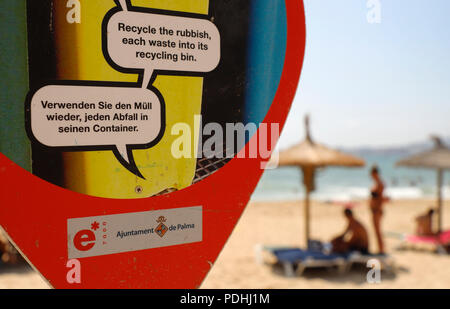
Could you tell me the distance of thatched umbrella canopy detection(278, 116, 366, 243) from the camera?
23.6 ft

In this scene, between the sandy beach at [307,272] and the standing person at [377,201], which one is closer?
the sandy beach at [307,272]

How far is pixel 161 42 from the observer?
114 cm

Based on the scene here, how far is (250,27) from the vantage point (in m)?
1.25

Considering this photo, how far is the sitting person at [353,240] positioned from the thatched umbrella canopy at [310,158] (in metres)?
0.89

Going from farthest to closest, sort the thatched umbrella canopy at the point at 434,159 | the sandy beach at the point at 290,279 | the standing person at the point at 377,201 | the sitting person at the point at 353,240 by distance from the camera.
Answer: the thatched umbrella canopy at the point at 434,159
the standing person at the point at 377,201
the sitting person at the point at 353,240
the sandy beach at the point at 290,279

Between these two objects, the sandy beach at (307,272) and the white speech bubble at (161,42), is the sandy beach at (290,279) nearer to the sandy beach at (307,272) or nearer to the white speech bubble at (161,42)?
the sandy beach at (307,272)

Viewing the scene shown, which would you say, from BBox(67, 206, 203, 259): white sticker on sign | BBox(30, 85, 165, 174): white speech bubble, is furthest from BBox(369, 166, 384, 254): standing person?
BBox(30, 85, 165, 174): white speech bubble

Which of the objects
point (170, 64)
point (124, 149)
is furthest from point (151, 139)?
point (170, 64)

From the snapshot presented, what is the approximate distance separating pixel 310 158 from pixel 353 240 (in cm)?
149

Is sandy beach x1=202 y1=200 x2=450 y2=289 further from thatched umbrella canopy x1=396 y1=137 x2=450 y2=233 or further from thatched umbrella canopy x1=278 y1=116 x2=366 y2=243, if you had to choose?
thatched umbrella canopy x1=396 y1=137 x2=450 y2=233

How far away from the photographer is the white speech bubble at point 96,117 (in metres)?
1.01

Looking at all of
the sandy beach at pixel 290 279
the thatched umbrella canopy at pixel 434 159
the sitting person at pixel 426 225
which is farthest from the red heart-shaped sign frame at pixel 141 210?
the thatched umbrella canopy at pixel 434 159

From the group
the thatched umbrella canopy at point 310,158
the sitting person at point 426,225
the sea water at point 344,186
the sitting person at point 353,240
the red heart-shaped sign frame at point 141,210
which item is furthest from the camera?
the sea water at point 344,186

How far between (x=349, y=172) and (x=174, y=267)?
42.5m
